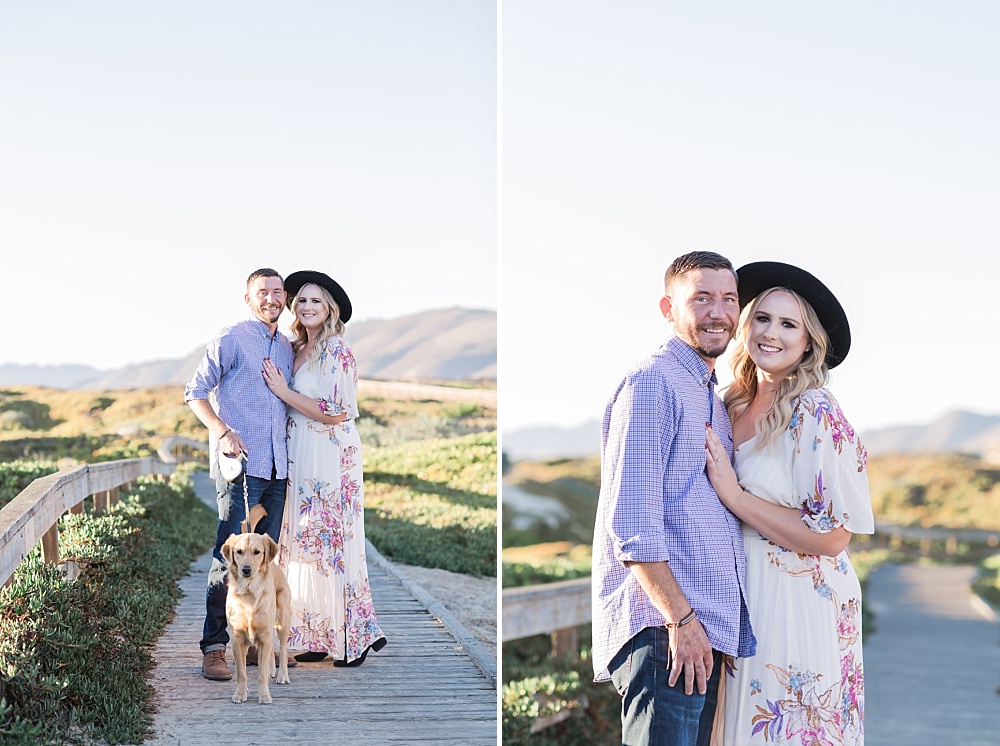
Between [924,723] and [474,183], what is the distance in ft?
25.6

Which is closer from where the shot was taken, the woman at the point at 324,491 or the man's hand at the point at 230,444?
the man's hand at the point at 230,444

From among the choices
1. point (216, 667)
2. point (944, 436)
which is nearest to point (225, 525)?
point (216, 667)

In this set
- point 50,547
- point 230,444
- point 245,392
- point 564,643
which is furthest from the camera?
point 564,643

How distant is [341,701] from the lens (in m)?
3.74

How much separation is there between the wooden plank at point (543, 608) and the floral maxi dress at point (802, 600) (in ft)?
6.72

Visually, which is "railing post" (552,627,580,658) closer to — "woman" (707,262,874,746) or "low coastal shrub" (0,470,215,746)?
"low coastal shrub" (0,470,215,746)

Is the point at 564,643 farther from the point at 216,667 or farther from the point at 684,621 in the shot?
the point at 684,621

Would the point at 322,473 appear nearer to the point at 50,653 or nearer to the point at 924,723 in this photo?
the point at 50,653

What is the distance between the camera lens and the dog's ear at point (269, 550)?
349cm

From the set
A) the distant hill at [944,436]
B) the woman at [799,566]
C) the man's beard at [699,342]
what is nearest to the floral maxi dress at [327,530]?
the man's beard at [699,342]

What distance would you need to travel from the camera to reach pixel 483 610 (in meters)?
6.98

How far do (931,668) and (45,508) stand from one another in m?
5.51

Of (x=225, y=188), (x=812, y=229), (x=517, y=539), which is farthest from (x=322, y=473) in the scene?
(x=517, y=539)

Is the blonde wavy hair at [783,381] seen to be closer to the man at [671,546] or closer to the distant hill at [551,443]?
the man at [671,546]
